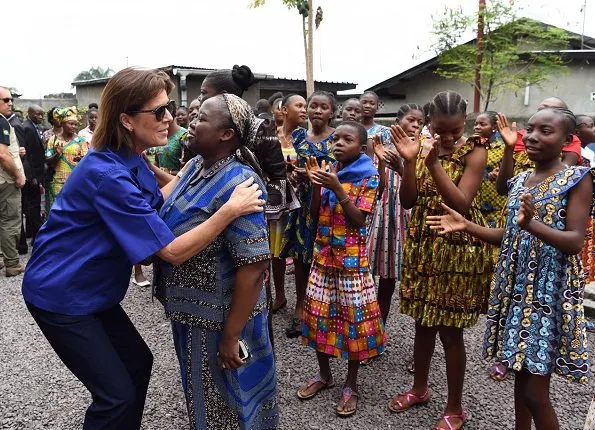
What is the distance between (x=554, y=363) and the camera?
7.20ft

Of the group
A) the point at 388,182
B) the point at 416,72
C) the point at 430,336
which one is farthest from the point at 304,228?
the point at 416,72

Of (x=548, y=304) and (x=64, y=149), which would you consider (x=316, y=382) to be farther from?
(x=64, y=149)

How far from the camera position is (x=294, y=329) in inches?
165

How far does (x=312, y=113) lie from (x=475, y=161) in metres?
1.62

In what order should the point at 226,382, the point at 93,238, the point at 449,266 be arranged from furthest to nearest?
the point at 449,266 → the point at 226,382 → the point at 93,238

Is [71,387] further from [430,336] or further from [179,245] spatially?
[430,336]

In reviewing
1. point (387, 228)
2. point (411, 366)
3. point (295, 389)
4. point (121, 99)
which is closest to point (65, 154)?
point (387, 228)

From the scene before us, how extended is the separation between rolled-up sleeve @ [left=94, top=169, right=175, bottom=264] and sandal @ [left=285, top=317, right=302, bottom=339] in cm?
252

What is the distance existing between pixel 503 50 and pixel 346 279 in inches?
486

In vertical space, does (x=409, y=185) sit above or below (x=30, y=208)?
above

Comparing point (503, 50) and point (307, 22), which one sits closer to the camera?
point (503, 50)

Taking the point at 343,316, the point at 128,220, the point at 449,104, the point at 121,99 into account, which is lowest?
the point at 343,316

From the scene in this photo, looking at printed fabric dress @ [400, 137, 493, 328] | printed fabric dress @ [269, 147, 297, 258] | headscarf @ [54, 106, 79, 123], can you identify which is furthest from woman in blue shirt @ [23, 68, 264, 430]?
headscarf @ [54, 106, 79, 123]

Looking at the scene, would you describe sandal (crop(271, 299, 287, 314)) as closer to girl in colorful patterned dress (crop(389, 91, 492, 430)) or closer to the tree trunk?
girl in colorful patterned dress (crop(389, 91, 492, 430))
